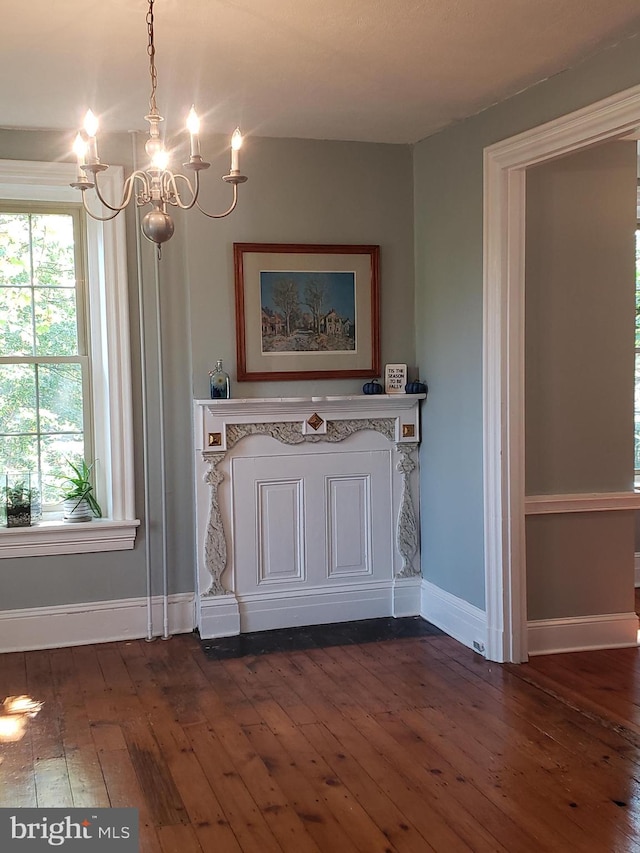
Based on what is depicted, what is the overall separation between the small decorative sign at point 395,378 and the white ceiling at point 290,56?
1310 mm

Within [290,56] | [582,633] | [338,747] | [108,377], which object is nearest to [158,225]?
[290,56]

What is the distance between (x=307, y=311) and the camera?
4707mm

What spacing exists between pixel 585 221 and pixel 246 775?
2.96 metres

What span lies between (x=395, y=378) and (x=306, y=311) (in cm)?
63

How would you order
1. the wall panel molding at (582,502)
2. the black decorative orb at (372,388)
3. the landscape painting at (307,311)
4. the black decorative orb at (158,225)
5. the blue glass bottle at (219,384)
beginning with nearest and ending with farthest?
the black decorative orb at (158,225)
the wall panel molding at (582,502)
the blue glass bottle at (219,384)
the landscape painting at (307,311)
the black decorative orb at (372,388)

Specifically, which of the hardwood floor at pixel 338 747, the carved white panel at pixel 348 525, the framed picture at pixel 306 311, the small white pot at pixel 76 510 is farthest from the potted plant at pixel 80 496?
the carved white panel at pixel 348 525

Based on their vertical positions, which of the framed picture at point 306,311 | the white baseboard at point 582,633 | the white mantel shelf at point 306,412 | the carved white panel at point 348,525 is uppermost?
the framed picture at point 306,311

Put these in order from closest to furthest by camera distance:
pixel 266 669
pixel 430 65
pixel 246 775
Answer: pixel 246 775, pixel 430 65, pixel 266 669

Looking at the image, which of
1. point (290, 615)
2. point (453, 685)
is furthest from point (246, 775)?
point (290, 615)

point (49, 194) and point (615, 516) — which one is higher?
point (49, 194)

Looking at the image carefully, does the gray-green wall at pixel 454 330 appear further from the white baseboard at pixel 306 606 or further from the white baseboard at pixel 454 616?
the white baseboard at pixel 306 606

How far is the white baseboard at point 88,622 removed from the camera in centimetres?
439

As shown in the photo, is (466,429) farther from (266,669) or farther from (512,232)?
(266,669)

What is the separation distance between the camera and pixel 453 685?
12.7 feet
